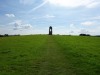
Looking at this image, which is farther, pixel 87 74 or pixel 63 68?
pixel 63 68

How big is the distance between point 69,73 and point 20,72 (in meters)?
2.97

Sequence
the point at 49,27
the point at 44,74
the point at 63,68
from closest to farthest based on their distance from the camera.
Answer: the point at 44,74
the point at 63,68
the point at 49,27

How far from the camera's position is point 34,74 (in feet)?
36.0

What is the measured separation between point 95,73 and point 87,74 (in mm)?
635

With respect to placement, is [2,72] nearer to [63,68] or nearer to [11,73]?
[11,73]

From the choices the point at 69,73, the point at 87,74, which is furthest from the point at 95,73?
the point at 69,73

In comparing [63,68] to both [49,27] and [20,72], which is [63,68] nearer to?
[20,72]

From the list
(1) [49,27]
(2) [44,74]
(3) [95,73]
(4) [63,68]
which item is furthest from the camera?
(1) [49,27]

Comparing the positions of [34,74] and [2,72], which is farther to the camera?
[2,72]

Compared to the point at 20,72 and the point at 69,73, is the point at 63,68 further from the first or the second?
the point at 20,72

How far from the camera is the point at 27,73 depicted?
37.2 feet

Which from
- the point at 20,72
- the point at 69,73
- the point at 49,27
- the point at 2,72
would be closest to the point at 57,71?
the point at 69,73

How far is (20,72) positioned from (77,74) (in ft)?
11.3

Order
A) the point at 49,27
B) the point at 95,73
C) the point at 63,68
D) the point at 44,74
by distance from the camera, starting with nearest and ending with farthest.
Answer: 1. the point at 44,74
2. the point at 95,73
3. the point at 63,68
4. the point at 49,27
